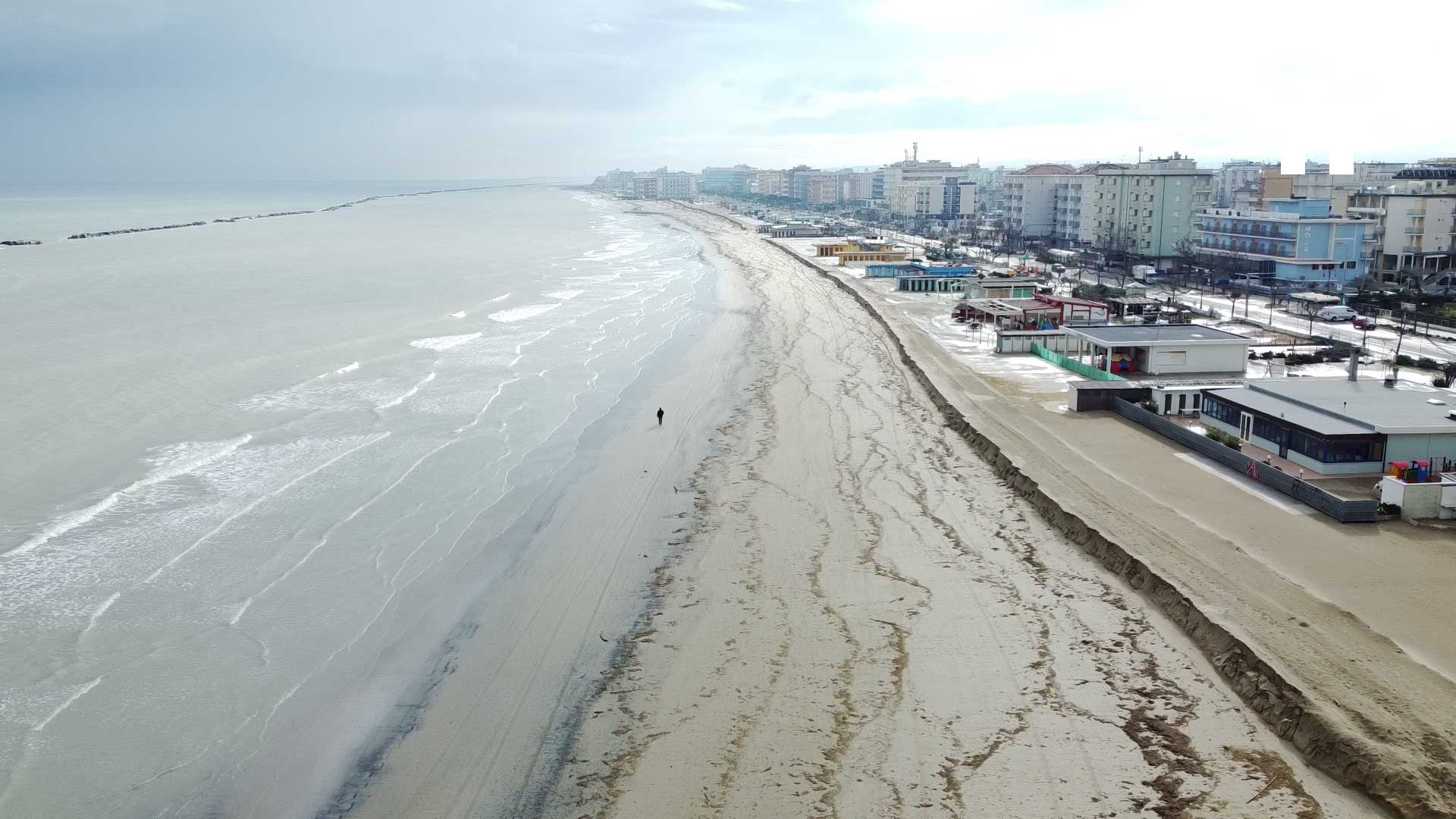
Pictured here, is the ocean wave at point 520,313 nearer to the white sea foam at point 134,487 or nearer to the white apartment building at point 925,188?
the white sea foam at point 134,487

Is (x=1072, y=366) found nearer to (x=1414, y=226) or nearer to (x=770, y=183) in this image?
(x=1414, y=226)

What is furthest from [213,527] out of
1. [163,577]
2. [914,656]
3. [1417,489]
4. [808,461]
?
[1417,489]

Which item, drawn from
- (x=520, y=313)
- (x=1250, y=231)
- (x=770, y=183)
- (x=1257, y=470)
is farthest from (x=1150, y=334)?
(x=770, y=183)

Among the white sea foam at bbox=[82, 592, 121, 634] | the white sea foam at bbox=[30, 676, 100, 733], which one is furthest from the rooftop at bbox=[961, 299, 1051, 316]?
the white sea foam at bbox=[30, 676, 100, 733]

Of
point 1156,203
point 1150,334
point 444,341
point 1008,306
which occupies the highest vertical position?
point 1156,203

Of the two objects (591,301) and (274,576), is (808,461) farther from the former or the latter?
(591,301)

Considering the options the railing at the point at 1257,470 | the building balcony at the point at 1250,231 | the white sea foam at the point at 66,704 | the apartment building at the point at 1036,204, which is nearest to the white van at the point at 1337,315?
the building balcony at the point at 1250,231
